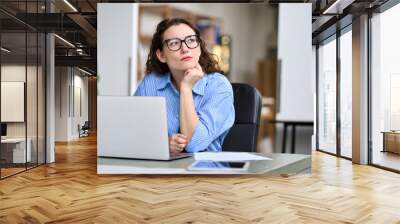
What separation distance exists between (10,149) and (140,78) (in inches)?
83.3

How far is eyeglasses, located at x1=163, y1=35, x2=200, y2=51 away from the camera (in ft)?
17.3

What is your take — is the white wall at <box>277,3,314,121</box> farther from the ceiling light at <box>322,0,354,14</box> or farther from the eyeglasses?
the eyeglasses

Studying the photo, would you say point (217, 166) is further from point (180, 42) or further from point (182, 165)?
point (180, 42)

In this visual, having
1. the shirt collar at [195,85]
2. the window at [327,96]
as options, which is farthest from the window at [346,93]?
the shirt collar at [195,85]

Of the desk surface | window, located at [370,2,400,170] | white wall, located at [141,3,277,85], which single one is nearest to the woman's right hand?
the desk surface

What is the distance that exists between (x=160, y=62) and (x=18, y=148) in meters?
2.53

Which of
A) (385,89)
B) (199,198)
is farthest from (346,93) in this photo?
(199,198)

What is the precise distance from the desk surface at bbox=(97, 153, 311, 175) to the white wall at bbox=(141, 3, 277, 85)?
1104 mm

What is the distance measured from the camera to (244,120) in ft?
16.2

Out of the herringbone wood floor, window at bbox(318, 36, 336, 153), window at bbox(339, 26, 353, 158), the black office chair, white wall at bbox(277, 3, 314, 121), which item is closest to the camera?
the herringbone wood floor

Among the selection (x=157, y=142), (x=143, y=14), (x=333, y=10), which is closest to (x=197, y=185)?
(x=157, y=142)

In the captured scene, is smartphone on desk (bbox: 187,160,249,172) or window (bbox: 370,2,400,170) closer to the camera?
smartphone on desk (bbox: 187,160,249,172)

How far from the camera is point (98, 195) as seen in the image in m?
4.53

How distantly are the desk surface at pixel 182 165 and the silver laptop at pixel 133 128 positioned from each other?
9 cm
